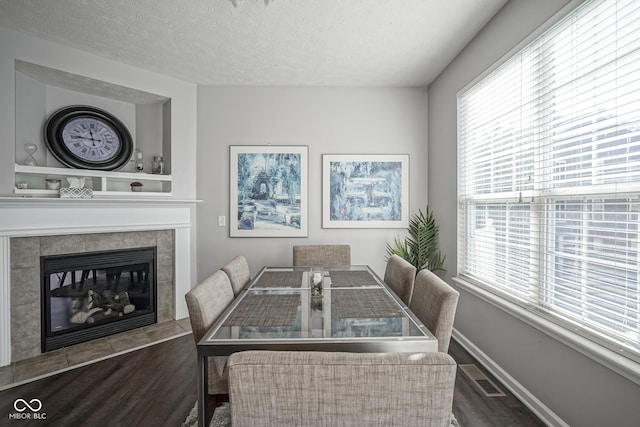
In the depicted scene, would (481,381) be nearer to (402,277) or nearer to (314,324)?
(402,277)

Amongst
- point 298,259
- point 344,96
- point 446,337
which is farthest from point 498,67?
point 298,259

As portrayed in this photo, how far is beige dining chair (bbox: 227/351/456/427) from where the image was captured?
0.82 m

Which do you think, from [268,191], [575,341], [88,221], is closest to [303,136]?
[268,191]

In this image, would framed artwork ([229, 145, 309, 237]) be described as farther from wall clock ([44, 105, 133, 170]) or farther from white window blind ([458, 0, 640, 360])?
white window blind ([458, 0, 640, 360])

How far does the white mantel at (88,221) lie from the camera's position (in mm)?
2484

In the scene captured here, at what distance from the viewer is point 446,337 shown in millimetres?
1503

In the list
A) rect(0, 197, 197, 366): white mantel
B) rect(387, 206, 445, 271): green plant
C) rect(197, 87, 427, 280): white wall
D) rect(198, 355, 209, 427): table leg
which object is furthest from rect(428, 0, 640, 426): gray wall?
rect(0, 197, 197, 366): white mantel

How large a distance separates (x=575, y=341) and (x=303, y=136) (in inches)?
117

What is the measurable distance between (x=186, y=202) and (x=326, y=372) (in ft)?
9.93

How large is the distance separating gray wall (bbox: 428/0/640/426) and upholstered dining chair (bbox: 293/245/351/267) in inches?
43.2

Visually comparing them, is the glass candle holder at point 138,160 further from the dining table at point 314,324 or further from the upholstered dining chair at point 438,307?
the upholstered dining chair at point 438,307

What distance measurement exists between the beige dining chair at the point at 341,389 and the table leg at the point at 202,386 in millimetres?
516

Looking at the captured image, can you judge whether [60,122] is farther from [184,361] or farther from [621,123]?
[621,123]

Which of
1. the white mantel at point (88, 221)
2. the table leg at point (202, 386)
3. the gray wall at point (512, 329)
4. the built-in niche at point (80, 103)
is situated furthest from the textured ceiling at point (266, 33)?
the table leg at point (202, 386)
